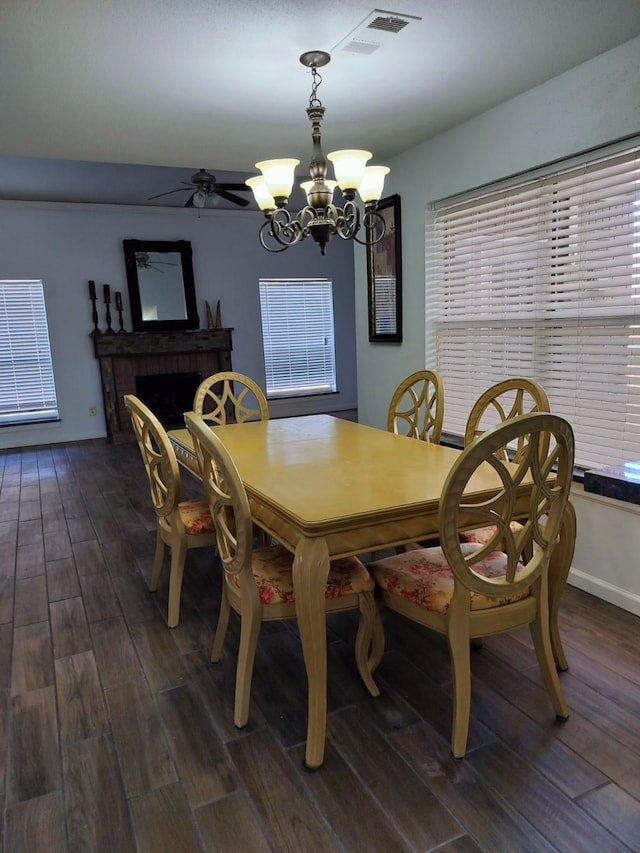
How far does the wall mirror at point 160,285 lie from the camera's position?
6.49m

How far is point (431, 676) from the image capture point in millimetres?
2053

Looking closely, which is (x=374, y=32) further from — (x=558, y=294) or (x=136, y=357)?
(x=136, y=357)

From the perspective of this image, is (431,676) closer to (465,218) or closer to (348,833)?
(348,833)

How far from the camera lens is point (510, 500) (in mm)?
1553

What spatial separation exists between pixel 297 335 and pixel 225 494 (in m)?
6.06

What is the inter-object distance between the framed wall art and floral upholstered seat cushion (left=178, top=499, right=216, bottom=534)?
6.97 feet

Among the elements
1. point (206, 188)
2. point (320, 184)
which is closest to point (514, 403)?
point (320, 184)

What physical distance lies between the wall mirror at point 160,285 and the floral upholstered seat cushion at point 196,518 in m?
4.46

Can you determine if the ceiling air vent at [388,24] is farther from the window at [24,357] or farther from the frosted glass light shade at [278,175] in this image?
the window at [24,357]

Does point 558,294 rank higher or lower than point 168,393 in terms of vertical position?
higher

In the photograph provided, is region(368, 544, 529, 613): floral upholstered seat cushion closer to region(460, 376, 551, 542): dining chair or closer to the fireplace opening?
region(460, 376, 551, 542): dining chair

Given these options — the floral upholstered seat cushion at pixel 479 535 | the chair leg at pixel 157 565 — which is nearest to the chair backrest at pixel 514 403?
the floral upholstered seat cushion at pixel 479 535

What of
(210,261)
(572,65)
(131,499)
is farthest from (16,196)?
(572,65)

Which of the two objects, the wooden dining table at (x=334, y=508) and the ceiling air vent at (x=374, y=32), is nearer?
the wooden dining table at (x=334, y=508)
